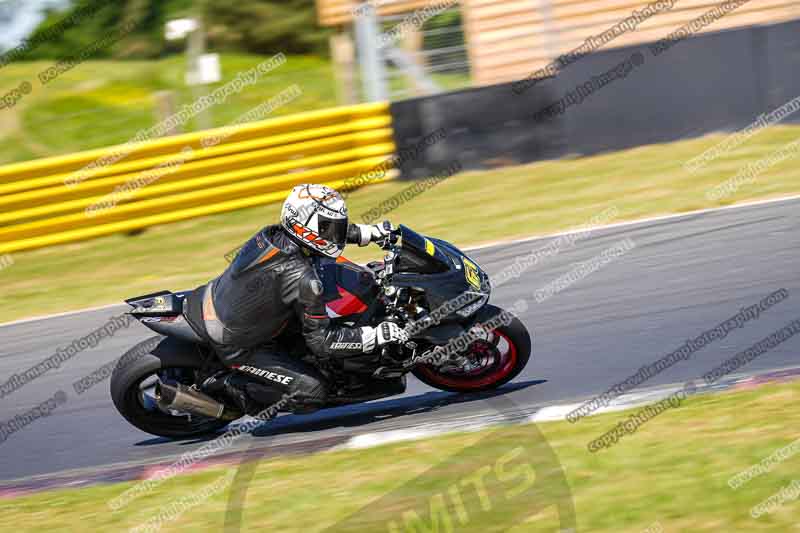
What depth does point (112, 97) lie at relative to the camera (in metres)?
23.1

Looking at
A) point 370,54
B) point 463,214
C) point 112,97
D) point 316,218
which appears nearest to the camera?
point 316,218

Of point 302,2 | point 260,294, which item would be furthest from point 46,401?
point 302,2

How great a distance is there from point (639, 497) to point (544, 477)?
0.59 metres

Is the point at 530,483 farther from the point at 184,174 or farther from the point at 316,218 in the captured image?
the point at 184,174

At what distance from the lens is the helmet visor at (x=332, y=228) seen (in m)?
6.33

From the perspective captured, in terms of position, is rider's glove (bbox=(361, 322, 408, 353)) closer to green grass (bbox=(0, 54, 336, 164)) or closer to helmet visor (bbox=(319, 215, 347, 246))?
helmet visor (bbox=(319, 215, 347, 246))

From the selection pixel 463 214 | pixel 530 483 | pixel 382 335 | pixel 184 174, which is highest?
pixel 184 174

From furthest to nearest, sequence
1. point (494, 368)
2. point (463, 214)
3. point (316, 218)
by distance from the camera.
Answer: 1. point (463, 214)
2. point (494, 368)
3. point (316, 218)

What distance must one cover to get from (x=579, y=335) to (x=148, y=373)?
3.32 meters

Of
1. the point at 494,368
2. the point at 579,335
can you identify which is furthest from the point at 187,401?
the point at 579,335

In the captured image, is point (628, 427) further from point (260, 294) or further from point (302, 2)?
point (302, 2)

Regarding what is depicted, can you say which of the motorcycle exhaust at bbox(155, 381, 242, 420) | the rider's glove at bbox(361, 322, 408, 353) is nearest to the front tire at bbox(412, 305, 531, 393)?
the rider's glove at bbox(361, 322, 408, 353)

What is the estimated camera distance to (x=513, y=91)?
13.9m

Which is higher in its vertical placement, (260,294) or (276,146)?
(276,146)
